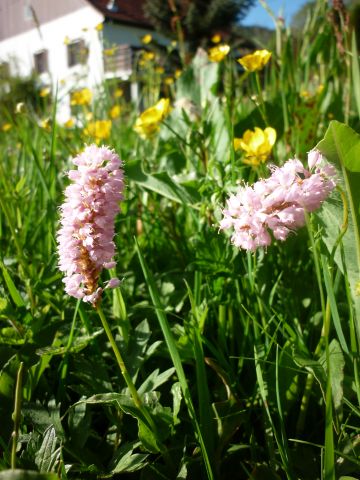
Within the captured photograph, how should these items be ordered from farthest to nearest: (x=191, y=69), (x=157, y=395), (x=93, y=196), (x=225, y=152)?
(x=191, y=69) < (x=225, y=152) < (x=157, y=395) < (x=93, y=196)

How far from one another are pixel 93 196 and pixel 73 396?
0.38 meters

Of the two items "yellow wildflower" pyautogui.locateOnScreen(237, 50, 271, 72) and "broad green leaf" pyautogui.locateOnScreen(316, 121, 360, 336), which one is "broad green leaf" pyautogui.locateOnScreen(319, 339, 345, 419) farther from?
"yellow wildflower" pyautogui.locateOnScreen(237, 50, 271, 72)

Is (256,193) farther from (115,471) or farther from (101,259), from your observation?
(115,471)

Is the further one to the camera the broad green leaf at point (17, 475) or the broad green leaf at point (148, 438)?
the broad green leaf at point (148, 438)

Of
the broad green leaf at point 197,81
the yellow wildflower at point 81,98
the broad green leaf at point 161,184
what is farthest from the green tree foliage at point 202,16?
the broad green leaf at point 161,184

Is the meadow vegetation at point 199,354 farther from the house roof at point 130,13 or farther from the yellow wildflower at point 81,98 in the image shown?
the house roof at point 130,13

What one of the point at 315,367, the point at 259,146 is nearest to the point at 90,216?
the point at 315,367

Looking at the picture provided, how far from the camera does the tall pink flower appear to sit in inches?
17.5

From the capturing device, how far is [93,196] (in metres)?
0.45

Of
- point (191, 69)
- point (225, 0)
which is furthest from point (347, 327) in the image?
point (225, 0)

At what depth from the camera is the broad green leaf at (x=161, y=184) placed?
969 mm

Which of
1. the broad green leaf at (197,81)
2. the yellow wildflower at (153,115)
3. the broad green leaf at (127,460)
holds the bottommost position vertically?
the broad green leaf at (127,460)

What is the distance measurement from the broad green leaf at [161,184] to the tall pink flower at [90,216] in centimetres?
50

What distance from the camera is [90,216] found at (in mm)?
446
